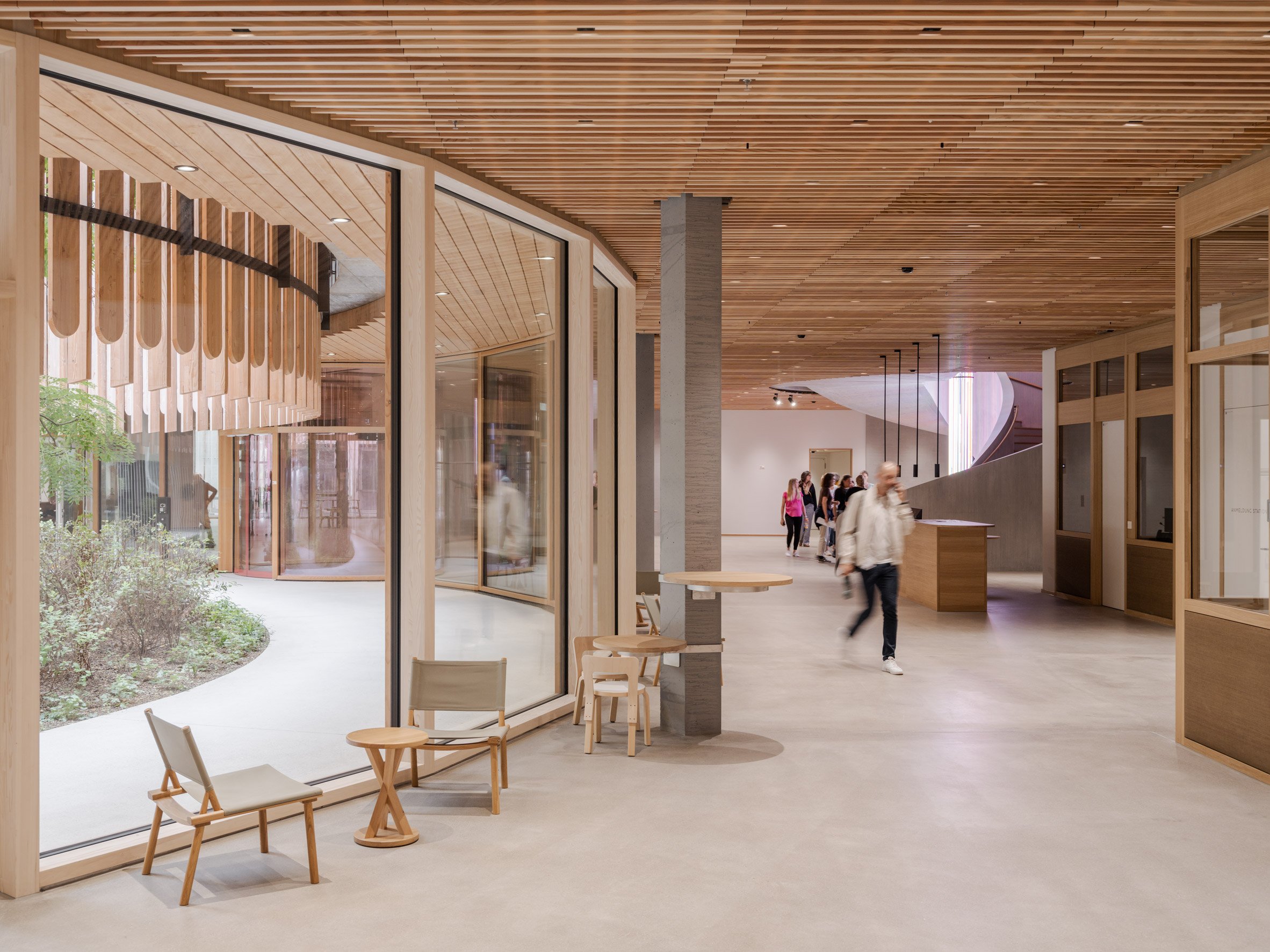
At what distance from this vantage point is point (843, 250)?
8.79 meters

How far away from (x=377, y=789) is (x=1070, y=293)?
860 centimetres

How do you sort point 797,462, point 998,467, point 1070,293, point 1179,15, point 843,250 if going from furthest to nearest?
point 797,462, point 998,467, point 1070,293, point 843,250, point 1179,15

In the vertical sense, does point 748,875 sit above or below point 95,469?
below

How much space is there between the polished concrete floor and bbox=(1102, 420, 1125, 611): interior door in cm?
634

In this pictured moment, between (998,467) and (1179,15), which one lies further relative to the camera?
(998,467)

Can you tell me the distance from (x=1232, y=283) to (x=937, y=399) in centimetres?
1904

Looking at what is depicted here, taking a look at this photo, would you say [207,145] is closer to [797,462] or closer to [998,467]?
[998,467]

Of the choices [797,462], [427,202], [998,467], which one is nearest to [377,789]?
[427,202]

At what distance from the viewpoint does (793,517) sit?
22406 mm

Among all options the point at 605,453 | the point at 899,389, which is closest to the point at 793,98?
the point at 605,453

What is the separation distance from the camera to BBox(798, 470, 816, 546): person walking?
75.7 ft

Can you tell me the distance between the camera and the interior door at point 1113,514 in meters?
13.4

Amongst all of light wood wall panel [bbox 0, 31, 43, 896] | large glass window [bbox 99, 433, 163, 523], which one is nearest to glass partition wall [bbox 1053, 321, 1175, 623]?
large glass window [bbox 99, 433, 163, 523]

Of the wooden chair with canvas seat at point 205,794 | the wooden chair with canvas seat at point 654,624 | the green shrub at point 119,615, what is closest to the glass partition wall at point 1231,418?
the wooden chair with canvas seat at point 654,624
